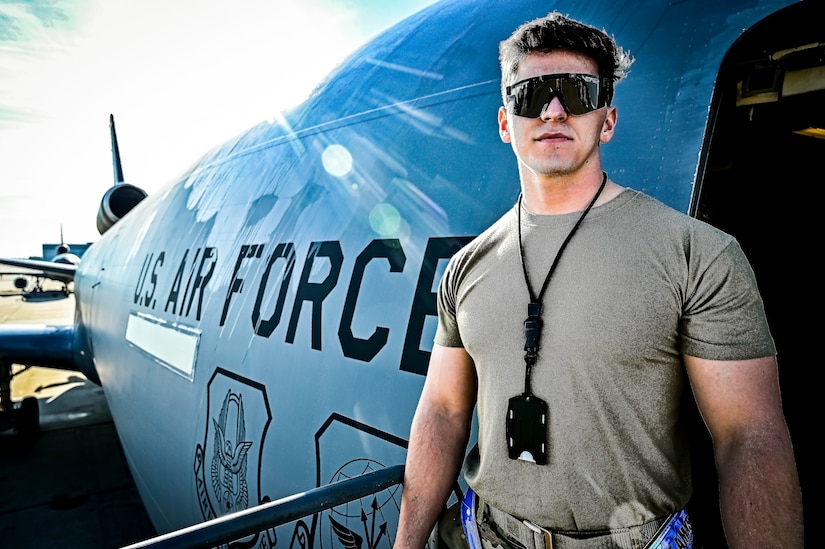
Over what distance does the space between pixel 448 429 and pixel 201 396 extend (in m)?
2.71

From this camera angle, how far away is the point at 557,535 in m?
1.24

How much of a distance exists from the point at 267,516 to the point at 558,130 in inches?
50.0

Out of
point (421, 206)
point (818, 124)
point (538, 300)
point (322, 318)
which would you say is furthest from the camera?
point (322, 318)

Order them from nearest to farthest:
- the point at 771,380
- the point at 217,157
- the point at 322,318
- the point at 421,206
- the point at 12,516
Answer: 1. the point at 771,380
2. the point at 421,206
3. the point at 322,318
4. the point at 217,157
5. the point at 12,516

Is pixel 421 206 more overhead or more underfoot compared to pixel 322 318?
more overhead

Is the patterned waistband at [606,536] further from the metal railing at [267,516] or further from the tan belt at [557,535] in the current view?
the metal railing at [267,516]

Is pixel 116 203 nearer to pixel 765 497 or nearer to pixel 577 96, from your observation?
pixel 577 96

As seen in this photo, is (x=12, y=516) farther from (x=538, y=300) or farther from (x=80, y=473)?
(x=538, y=300)

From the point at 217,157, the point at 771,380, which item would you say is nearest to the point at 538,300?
the point at 771,380

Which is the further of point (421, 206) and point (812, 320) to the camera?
point (812, 320)

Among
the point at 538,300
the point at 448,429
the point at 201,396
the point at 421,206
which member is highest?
the point at 421,206

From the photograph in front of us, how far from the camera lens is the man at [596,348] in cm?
109

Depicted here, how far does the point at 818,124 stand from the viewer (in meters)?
A: 2.18

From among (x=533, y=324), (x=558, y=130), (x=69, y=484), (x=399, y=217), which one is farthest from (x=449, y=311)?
(x=69, y=484)
